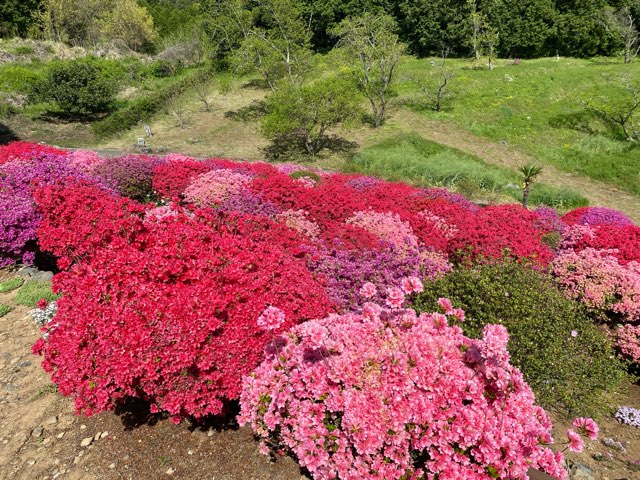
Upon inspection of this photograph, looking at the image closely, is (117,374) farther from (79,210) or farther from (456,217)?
(456,217)

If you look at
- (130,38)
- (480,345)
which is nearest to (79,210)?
(480,345)

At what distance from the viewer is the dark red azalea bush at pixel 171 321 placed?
4504 mm

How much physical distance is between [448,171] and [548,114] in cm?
1558

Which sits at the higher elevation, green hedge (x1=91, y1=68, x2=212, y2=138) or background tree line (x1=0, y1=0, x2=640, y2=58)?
background tree line (x1=0, y1=0, x2=640, y2=58)

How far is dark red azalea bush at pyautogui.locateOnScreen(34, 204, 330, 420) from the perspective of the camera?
14.8 feet

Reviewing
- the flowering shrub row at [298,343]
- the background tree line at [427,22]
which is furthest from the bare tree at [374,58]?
the flowering shrub row at [298,343]

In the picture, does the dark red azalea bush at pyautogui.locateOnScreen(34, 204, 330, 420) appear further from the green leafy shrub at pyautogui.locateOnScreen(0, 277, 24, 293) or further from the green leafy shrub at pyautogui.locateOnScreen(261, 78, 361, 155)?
the green leafy shrub at pyautogui.locateOnScreen(261, 78, 361, 155)

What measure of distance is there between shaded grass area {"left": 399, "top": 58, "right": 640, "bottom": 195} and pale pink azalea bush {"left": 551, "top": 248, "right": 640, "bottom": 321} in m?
16.2

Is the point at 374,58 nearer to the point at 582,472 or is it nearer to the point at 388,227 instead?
the point at 388,227

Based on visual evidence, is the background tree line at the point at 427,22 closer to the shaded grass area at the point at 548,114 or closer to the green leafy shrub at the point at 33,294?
the shaded grass area at the point at 548,114

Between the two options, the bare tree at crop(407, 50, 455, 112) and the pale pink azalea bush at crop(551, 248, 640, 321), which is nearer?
the pale pink azalea bush at crop(551, 248, 640, 321)

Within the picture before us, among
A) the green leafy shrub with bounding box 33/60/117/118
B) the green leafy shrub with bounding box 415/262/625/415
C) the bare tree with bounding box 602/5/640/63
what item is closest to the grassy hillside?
the green leafy shrub with bounding box 33/60/117/118

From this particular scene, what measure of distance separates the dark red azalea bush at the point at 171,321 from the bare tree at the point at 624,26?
185 ft

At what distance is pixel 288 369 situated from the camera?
4449 millimetres
